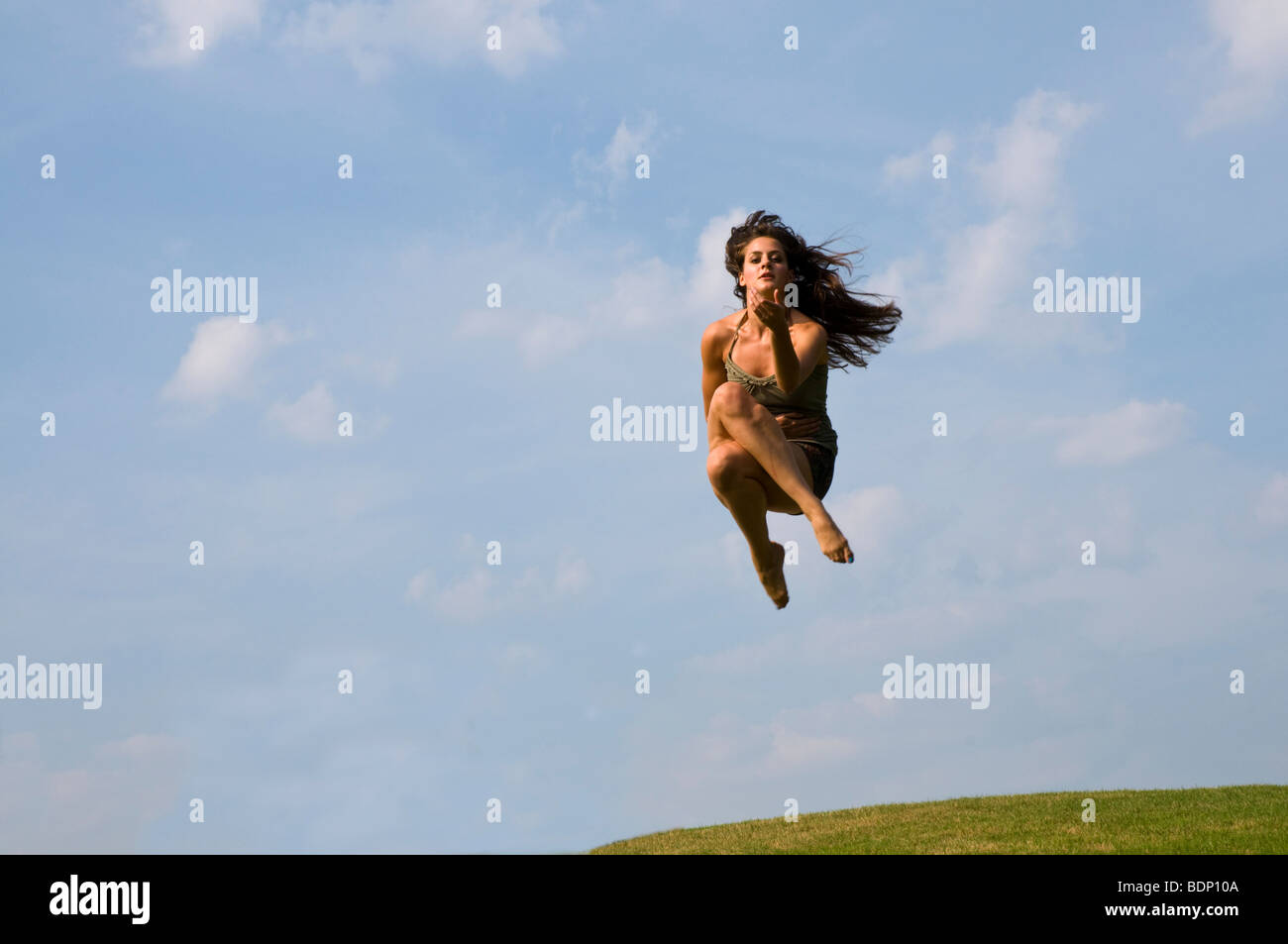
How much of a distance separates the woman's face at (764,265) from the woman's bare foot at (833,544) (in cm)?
185

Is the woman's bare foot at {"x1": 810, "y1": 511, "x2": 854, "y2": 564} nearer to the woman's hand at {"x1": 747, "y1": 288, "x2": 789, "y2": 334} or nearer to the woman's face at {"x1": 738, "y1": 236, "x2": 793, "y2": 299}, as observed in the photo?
the woman's hand at {"x1": 747, "y1": 288, "x2": 789, "y2": 334}

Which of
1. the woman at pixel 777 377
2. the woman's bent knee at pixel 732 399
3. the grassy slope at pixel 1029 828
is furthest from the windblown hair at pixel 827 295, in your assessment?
the grassy slope at pixel 1029 828

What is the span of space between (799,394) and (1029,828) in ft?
23.3

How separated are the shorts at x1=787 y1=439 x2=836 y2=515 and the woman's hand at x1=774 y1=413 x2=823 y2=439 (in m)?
0.06

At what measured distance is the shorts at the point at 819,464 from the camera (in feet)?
27.5

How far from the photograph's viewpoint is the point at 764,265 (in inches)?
331

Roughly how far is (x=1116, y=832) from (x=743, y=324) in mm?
7589

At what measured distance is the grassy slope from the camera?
1216 cm

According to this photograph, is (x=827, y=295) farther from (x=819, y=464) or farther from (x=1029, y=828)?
(x=1029, y=828)

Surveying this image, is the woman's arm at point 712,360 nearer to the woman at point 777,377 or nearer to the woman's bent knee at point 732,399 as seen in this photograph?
the woman at point 777,377

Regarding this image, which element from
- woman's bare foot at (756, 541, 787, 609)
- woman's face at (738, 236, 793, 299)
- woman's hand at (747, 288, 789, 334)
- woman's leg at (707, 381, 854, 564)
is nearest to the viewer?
woman's hand at (747, 288, 789, 334)

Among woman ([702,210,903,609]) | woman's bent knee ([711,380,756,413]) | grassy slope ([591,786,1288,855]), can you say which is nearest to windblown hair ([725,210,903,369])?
woman ([702,210,903,609])
